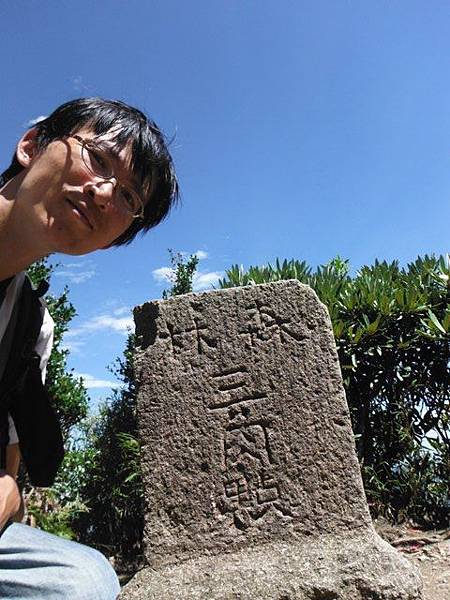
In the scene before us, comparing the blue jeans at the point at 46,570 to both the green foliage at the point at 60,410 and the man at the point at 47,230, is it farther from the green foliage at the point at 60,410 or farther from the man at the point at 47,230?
the green foliage at the point at 60,410

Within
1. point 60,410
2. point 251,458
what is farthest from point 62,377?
point 251,458

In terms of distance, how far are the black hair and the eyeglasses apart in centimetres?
4

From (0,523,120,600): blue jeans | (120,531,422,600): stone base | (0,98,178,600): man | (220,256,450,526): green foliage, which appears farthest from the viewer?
(220,256,450,526): green foliage

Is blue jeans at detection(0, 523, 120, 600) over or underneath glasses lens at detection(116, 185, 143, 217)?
underneath

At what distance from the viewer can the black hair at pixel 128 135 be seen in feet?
4.03

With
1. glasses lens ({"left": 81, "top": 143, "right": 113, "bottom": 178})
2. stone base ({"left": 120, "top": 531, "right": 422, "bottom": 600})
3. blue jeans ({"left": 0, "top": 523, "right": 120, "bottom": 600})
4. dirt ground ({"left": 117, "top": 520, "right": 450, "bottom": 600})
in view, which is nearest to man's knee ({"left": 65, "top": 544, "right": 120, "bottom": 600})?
blue jeans ({"left": 0, "top": 523, "right": 120, "bottom": 600})

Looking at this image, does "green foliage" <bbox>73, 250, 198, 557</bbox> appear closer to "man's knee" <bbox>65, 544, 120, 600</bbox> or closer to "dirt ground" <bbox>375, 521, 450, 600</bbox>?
"dirt ground" <bbox>375, 521, 450, 600</bbox>

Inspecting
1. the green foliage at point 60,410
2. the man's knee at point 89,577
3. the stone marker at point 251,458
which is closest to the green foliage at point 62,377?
the green foliage at point 60,410

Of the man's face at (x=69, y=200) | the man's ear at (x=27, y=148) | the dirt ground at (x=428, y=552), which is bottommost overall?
the dirt ground at (x=428, y=552)

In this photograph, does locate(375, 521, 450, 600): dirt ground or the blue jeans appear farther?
locate(375, 521, 450, 600): dirt ground

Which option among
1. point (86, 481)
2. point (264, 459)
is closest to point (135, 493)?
point (86, 481)

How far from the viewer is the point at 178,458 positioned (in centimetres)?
225

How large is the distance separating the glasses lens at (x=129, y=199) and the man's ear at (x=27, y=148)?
20 centimetres

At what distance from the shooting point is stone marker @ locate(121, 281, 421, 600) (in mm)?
2023
